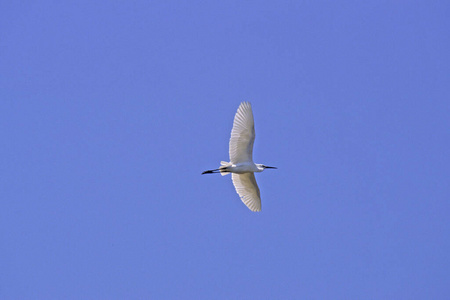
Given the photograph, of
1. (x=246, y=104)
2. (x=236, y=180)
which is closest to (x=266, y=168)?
(x=236, y=180)

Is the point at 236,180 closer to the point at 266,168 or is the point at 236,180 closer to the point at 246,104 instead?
the point at 266,168

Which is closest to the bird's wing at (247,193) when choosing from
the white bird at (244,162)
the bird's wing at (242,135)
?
the white bird at (244,162)

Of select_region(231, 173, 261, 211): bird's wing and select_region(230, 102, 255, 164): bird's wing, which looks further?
select_region(231, 173, 261, 211): bird's wing

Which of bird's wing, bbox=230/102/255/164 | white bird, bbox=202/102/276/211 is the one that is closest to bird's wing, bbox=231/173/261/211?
white bird, bbox=202/102/276/211

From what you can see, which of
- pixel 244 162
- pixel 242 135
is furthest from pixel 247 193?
pixel 242 135

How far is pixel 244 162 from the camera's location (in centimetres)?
2150

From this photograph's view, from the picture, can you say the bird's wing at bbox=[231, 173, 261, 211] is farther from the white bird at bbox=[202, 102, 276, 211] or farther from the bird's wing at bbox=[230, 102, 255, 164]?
the bird's wing at bbox=[230, 102, 255, 164]

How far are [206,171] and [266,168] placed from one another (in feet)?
7.60

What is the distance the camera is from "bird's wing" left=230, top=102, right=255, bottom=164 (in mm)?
20625

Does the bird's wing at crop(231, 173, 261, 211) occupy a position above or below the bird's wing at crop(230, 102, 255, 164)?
below

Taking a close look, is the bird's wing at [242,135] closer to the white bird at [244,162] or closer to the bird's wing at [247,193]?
the white bird at [244,162]

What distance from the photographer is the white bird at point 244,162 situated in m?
20.7

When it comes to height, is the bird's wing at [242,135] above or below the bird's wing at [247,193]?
above

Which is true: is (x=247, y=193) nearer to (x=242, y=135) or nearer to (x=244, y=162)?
(x=244, y=162)
